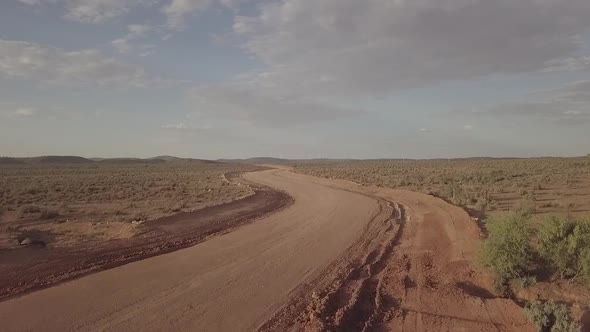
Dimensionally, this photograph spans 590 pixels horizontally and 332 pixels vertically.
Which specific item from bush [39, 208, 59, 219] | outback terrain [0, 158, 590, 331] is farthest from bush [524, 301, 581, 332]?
bush [39, 208, 59, 219]

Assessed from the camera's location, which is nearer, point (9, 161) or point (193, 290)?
point (193, 290)

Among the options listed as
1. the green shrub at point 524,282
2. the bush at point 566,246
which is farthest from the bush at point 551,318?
the bush at point 566,246

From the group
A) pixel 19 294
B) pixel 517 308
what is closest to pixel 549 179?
pixel 517 308

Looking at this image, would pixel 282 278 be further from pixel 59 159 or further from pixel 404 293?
pixel 59 159

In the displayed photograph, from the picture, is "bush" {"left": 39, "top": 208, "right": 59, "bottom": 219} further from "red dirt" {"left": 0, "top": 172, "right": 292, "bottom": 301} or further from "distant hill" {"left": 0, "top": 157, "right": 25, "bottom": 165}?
"distant hill" {"left": 0, "top": 157, "right": 25, "bottom": 165}

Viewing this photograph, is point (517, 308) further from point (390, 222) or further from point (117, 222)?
point (117, 222)

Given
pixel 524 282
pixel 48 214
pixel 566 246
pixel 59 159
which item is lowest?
pixel 59 159

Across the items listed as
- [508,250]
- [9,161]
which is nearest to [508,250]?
[508,250]
